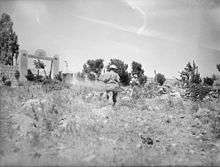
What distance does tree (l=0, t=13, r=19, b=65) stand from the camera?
101 feet

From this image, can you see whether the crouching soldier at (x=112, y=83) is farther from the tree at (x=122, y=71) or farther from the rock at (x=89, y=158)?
the tree at (x=122, y=71)

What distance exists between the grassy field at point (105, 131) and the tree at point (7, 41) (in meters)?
20.5

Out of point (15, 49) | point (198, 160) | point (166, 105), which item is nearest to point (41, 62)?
point (15, 49)

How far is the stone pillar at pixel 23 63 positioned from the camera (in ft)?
76.8

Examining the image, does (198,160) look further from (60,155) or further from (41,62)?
(41,62)

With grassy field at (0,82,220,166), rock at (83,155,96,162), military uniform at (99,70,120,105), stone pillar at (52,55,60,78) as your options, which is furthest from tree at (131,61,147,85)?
rock at (83,155,96,162)

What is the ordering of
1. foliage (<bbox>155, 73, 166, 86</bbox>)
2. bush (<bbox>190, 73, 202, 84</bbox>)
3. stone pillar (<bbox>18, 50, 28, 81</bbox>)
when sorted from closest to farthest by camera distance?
bush (<bbox>190, 73, 202, 84</bbox>) < foliage (<bbox>155, 73, 166, 86</bbox>) < stone pillar (<bbox>18, 50, 28, 81</bbox>)

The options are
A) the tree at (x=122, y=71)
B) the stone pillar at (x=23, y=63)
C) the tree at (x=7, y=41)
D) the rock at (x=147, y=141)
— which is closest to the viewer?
the rock at (x=147, y=141)

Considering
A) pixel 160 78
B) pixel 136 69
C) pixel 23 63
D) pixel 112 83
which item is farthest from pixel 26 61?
pixel 112 83

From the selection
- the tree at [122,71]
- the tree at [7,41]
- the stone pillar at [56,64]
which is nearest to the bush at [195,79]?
the tree at [122,71]

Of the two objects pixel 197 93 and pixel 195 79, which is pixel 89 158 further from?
pixel 195 79

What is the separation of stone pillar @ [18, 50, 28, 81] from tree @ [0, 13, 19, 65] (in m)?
6.44

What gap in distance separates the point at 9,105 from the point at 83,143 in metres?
4.74

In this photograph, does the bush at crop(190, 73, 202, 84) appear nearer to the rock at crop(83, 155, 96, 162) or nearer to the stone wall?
the rock at crop(83, 155, 96, 162)
